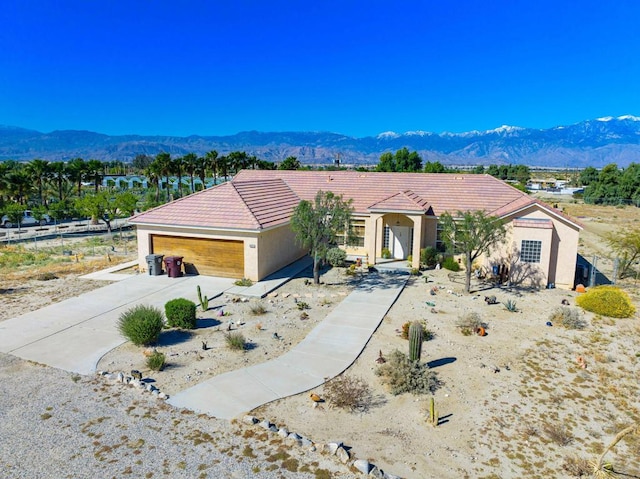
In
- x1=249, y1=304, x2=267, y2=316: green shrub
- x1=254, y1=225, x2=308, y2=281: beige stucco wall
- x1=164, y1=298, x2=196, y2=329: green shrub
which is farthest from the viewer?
x1=254, y1=225, x2=308, y2=281: beige stucco wall

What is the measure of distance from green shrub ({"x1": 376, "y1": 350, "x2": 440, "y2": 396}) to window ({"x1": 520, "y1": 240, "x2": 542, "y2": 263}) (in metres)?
12.0

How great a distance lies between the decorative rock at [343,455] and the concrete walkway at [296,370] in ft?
8.53

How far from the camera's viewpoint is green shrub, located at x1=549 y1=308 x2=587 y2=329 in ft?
54.0

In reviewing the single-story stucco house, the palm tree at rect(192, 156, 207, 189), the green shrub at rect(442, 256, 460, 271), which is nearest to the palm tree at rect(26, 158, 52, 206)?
the palm tree at rect(192, 156, 207, 189)

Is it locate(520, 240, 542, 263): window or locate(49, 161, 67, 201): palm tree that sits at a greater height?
locate(49, 161, 67, 201): palm tree

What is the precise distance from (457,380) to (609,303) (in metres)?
9.66

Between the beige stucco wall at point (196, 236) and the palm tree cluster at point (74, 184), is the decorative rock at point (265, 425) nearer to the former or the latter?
the beige stucco wall at point (196, 236)

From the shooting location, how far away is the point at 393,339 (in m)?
15.1

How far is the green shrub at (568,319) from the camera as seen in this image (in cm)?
1645

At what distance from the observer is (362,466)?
8.34 metres

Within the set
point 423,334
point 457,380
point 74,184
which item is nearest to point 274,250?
point 423,334

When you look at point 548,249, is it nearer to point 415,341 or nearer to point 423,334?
point 423,334

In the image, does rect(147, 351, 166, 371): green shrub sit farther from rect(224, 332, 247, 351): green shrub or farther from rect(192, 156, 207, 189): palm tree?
rect(192, 156, 207, 189): palm tree

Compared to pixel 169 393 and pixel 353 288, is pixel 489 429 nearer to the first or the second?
pixel 169 393
